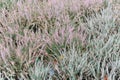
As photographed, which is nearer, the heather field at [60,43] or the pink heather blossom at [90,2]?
the heather field at [60,43]

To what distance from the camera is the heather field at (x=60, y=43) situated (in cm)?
193

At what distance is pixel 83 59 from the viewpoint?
194cm

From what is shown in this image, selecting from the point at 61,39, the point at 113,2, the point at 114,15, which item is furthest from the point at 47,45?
the point at 113,2

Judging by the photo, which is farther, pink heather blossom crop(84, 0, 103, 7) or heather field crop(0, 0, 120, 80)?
pink heather blossom crop(84, 0, 103, 7)

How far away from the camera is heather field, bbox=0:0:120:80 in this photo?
75.9 inches

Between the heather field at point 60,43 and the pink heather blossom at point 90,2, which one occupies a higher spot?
the pink heather blossom at point 90,2

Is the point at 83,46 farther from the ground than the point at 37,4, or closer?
closer

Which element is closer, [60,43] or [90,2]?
[60,43]

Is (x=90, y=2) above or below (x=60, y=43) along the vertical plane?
above

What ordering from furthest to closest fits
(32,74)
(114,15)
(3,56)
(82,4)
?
(82,4) < (114,15) < (3,56) < (32,74)

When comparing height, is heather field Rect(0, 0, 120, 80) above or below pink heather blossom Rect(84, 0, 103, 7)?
below

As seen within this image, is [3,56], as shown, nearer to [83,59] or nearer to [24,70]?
[24,70]

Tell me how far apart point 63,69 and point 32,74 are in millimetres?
244

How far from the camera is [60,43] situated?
2.25 metres
